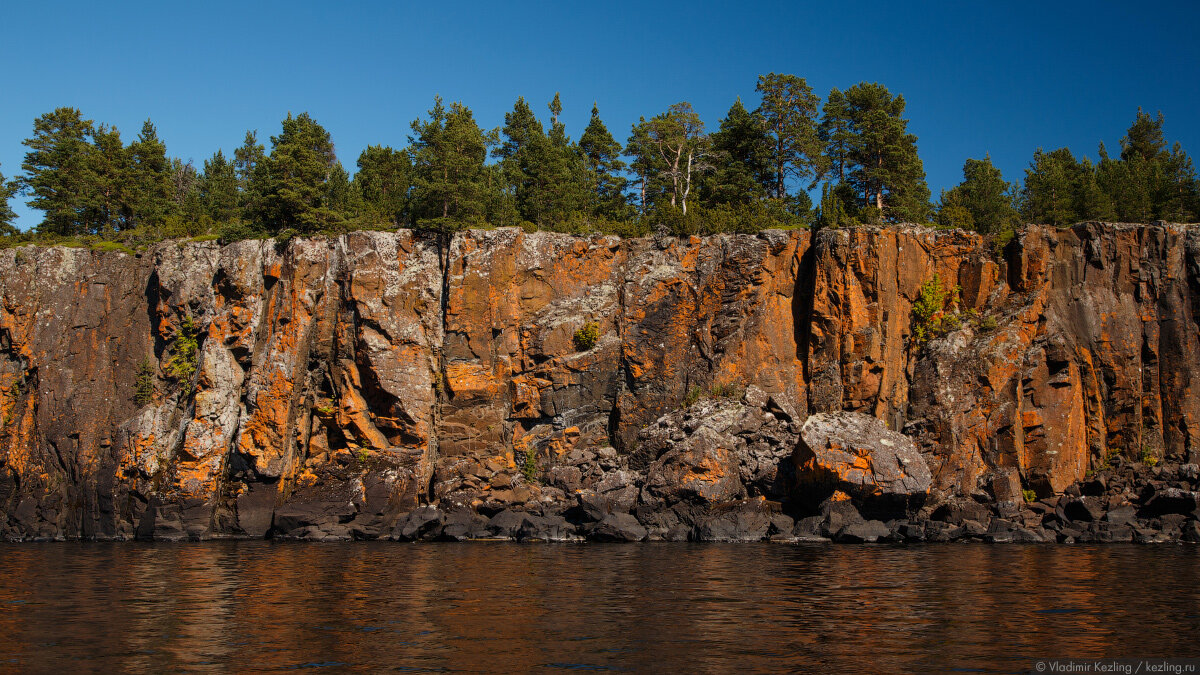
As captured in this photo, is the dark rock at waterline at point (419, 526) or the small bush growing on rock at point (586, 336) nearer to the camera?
the dark rock at waterline at point (419, 526)

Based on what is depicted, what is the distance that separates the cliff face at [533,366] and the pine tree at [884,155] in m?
6.45

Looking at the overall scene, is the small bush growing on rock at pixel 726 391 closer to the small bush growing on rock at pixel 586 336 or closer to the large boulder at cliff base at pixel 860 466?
the large boulder at cliff base at pixel 860 466

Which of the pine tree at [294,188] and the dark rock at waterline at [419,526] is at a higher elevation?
the pine tree at [294,188]

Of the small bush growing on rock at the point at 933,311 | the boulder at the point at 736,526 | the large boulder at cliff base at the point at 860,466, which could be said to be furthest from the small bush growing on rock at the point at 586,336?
the small bush growing on rock at the point at 933,311

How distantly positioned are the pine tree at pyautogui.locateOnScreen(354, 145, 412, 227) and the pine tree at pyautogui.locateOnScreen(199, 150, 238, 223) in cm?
919

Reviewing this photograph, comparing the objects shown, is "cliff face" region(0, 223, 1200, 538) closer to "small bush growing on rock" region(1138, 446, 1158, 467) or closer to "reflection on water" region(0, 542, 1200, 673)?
"small bush growing on rock" region(1138, 446, 1158, 467)

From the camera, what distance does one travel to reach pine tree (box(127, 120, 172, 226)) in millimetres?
52375

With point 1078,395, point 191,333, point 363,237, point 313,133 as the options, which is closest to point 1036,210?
point 1078,395

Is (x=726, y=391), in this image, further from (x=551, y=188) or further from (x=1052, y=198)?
(x=1052, y=198)

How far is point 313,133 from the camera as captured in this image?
50094 millimetres

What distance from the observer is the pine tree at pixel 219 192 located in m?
58.5

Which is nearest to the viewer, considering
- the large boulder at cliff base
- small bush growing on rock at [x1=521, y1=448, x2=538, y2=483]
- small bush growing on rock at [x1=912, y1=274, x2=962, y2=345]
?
the large boulder at cliff base

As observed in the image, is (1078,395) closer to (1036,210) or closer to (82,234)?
(1036,210)

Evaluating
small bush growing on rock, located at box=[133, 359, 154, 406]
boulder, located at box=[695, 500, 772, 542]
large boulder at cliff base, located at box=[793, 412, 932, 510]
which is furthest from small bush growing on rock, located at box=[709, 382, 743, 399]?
small bush growing on rock, located at box=[133, 359, 154, 406]
